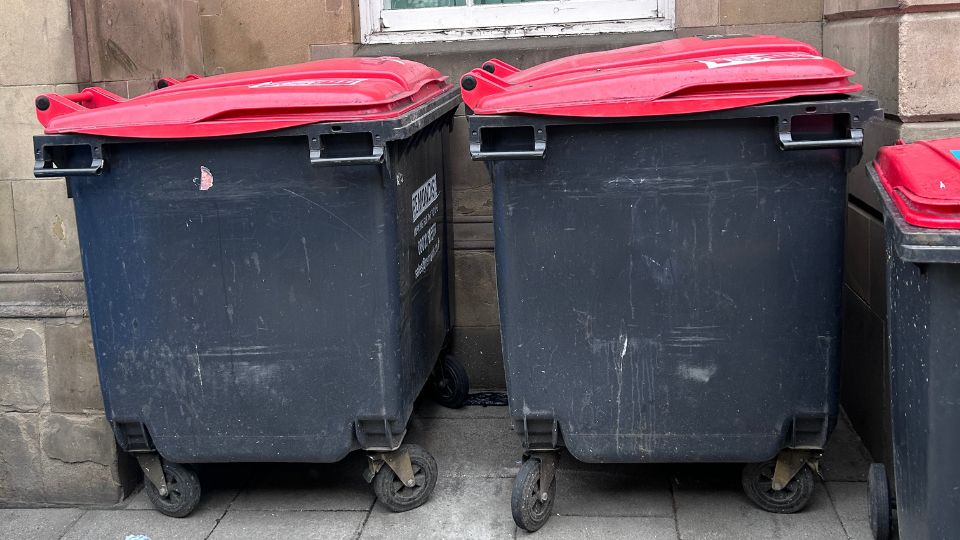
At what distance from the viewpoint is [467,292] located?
532 cm

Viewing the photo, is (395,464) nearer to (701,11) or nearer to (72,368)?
(72,368)

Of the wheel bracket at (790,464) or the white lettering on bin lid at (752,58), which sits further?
the wheel bracket at (790,464)

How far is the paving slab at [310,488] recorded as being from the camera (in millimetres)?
4223

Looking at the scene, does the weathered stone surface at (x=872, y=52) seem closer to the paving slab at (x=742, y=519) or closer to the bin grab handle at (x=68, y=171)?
the paving slab at (x=742, y=519)

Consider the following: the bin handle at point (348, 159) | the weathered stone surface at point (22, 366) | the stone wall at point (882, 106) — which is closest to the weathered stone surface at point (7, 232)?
the weathered stone surface at point (22, 366)

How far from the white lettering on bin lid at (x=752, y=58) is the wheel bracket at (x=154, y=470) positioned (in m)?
2.39

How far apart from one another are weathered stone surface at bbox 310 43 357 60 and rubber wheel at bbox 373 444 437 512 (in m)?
2.11

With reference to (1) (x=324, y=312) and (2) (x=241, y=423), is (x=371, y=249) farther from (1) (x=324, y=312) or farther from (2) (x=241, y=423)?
(2) (x=241, y=423)

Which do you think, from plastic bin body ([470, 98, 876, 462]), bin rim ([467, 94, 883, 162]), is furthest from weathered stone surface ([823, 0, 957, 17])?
plastic bin body ([470, 98, 876, 462])

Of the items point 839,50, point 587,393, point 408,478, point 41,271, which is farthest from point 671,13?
point 41,271

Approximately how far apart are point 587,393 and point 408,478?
767 millimetres

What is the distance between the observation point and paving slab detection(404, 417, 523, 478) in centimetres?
448

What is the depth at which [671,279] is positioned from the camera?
3.66m

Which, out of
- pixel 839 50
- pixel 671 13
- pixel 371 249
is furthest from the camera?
pixel 671 13
